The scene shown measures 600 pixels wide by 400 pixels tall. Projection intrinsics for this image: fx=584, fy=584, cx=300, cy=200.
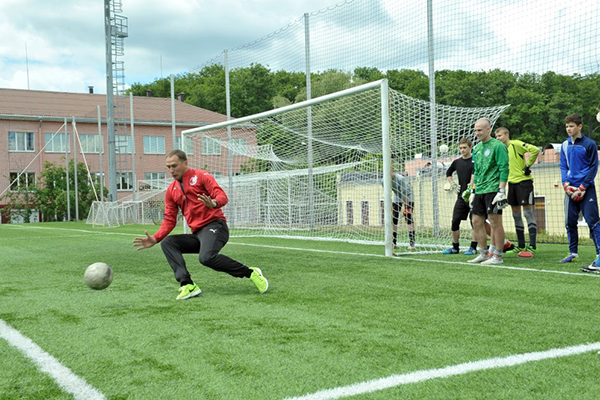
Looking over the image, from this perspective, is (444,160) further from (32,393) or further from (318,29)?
(32,393)

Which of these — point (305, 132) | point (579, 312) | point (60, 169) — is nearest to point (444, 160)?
point (305, 132)

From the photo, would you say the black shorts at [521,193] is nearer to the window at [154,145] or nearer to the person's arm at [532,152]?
the person's arm at [532,152]

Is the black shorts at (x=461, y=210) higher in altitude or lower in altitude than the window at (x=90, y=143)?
lower

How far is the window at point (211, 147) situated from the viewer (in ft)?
55.8

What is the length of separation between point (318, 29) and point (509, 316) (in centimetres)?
1337

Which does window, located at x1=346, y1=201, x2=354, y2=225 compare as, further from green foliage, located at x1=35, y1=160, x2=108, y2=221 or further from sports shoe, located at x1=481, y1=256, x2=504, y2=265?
green foliage, located at x1=35, y1=160, x2=108, y2=221

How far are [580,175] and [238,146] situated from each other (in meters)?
11.3

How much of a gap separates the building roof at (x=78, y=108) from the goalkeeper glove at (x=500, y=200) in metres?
37.6

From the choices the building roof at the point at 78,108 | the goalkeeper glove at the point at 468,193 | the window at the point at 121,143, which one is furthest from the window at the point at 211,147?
the building roof at the point at 78,108

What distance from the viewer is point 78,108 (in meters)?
45.7

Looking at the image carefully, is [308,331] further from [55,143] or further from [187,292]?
[55,143]

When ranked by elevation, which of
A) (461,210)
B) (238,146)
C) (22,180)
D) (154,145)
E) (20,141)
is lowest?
(461,210)

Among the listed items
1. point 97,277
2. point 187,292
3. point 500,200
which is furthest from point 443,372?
point 500,200

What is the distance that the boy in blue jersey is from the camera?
727cm
